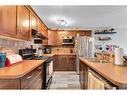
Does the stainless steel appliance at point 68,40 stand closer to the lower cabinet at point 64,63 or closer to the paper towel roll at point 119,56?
the lower cabinet at point 64,63

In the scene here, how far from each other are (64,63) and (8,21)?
239 inches

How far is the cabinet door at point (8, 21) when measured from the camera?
2318 mm

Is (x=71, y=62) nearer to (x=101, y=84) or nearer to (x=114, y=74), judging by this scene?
(x=101, y=84)

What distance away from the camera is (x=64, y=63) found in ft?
27.9

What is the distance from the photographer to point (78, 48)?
7.60 metres

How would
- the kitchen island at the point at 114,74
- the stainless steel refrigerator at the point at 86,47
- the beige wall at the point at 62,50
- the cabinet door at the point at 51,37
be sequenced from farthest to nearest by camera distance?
the beige wall at the point at 62,50 < the cabinet door at the point at 51,37 < the stainless steel refrigerator at the point at 86,47 < the kitchen island at the point at 114,74

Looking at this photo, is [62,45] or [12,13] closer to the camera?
[12,13]

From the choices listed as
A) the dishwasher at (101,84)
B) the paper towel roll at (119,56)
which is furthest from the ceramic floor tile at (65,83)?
the dishwasher at (101,84)

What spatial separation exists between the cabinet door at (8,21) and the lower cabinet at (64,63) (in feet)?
18.3

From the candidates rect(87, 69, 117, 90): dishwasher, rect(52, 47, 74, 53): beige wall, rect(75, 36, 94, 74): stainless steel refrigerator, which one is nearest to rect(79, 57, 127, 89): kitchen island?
rect(87, 69, 117, 90): dishwasher

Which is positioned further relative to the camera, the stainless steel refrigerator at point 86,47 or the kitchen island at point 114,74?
the stainless steel refrigerator at point 86,47
